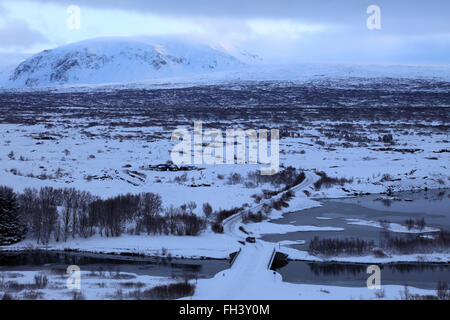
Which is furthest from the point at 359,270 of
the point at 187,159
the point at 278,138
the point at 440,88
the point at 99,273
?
the point at 440,88

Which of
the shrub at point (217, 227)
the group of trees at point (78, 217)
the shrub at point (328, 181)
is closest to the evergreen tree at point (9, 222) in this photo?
the group of trees at point (78, 217)

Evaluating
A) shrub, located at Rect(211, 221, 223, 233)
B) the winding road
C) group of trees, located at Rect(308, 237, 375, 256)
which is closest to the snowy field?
the winding road

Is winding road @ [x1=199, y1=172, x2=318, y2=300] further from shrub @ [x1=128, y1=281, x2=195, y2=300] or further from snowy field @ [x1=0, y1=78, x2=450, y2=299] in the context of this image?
shrub @ [x1=128, y1=281, x2=195, y2=300]

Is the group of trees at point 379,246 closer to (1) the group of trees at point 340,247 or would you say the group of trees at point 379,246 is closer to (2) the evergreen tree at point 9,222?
(1) the group of trees at point 340,247

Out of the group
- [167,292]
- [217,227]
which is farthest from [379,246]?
[167,292]

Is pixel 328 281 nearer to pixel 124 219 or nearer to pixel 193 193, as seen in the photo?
pixel 124 219

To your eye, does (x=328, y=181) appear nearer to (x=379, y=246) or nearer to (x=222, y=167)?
(x=222, y=167)

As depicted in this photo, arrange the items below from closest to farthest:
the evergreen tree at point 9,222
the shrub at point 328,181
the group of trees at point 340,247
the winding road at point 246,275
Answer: the winding road at point 246,275, the group of trees at point 340,247, the evergreen tree at point 9,222, the shrub at point 328,181
